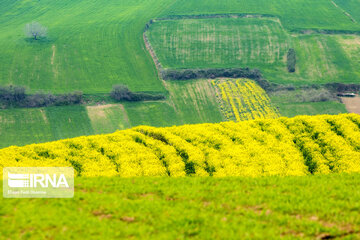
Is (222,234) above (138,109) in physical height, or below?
above

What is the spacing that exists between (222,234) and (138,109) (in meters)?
65.2

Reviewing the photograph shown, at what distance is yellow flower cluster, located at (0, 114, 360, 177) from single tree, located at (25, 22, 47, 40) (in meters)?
88.2

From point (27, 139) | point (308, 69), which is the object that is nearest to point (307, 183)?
point (27, 139)

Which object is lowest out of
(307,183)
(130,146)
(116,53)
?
(116,53)

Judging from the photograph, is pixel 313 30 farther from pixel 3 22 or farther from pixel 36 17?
pixel 3 22

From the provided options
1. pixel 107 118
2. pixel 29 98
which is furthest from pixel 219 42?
pixel 29 98

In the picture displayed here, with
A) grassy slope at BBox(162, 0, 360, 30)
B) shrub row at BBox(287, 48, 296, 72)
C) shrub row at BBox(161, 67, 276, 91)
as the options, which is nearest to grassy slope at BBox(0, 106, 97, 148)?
shrub row at BBox(161, 67, 276, 91)

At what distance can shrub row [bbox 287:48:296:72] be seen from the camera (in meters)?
97.7

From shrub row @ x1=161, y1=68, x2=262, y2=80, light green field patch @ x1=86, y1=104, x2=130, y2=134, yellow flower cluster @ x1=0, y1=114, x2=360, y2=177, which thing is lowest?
light green field patch @ x1=86, y1=104, x2=130, y2=134

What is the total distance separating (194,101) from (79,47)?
43.7 metres

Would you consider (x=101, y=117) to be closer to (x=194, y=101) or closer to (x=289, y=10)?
(x=194, y=101)

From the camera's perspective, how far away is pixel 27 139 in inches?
2734

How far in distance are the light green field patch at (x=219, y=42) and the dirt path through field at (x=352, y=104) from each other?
965 inches

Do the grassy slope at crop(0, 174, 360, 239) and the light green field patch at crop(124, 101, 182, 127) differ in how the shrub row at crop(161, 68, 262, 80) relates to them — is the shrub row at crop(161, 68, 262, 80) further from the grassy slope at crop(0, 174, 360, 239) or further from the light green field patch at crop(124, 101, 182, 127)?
the grassy slope at crop(0, 174, 360, 239)
